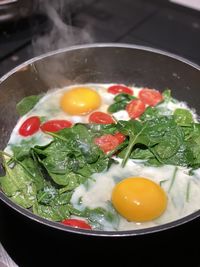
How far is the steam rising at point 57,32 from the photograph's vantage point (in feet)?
7.50

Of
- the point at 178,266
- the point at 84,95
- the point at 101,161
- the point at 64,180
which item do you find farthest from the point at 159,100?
the point at 178,266

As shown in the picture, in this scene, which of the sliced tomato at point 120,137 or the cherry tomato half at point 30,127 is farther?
the cherry tomato half at point 30,127

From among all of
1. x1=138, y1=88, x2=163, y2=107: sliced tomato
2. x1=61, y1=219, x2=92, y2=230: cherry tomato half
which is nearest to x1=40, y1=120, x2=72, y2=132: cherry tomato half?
x1=138, y1=88, x2=163, y2=107: sliced tomato

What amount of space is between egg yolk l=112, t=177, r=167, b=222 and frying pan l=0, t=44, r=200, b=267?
0.41 feet

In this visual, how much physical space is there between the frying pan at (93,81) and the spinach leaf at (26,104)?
0.08ft

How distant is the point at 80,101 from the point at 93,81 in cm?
23

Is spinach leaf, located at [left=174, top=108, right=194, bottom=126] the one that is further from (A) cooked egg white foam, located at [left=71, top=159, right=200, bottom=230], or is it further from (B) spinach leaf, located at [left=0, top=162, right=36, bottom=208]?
(B) spinach leaf, located at [left=0, top=162, right=36, bottom=208]

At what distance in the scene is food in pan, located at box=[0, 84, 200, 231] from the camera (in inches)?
55.3

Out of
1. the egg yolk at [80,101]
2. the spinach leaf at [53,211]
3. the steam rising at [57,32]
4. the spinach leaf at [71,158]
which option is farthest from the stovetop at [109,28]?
the spinach leaf at [53,211]

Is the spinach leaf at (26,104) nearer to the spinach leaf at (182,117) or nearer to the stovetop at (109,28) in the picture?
the stovetop at (109,28)

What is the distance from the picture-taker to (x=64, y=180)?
4.83 ft

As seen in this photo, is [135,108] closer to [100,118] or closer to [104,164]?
[100,118]

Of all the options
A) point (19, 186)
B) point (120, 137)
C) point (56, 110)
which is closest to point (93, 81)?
point (56, 110)

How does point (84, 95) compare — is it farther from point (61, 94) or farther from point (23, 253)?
point (23, 253)
